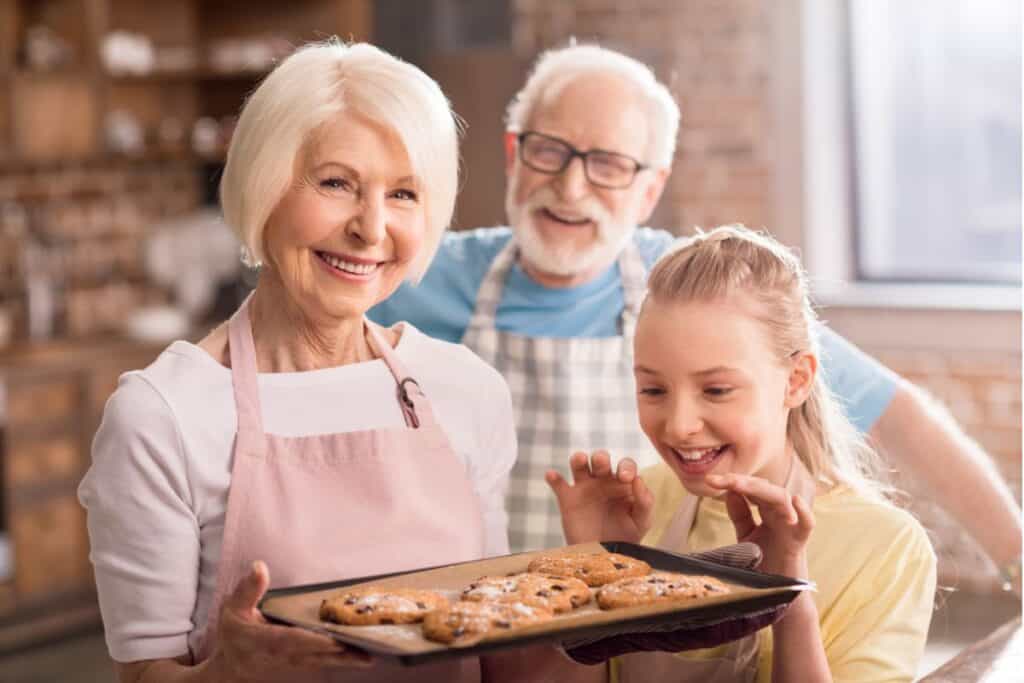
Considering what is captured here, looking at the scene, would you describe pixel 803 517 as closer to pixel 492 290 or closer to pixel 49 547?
pixel 492 290

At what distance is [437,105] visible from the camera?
1.53 metres

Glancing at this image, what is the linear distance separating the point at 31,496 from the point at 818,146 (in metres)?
2.93

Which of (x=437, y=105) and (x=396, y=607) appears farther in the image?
→ (x=437, y=105)

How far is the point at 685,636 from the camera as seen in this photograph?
4.59 ft

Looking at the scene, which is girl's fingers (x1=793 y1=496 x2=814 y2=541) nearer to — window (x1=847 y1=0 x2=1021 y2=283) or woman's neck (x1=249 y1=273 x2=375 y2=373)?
woman's neck (x1=249 y1=273 x2=375 y2=373)

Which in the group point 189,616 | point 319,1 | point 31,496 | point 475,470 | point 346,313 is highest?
point 319,1

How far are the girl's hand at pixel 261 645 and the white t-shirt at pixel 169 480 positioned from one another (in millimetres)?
170

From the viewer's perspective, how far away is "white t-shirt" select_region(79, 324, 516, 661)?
1.46 meters

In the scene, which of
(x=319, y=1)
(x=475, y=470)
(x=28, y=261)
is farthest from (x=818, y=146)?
(x=475, y=470)

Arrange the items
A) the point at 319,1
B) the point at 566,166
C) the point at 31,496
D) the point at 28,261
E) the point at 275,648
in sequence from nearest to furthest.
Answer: the point at 275,648 → the point at 566,166 → the point at 31,496 → the point at 28,261 → the point at 319,1

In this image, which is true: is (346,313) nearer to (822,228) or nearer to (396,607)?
(396,607)

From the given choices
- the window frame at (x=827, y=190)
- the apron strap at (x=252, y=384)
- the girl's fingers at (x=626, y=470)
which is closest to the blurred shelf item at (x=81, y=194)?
the window frame at (x=827, y=190)

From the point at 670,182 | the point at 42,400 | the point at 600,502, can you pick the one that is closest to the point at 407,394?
the point at 600,502

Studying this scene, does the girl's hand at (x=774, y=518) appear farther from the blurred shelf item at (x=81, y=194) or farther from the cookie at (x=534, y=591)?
the blurred shelf item at (x=81, y=194)
